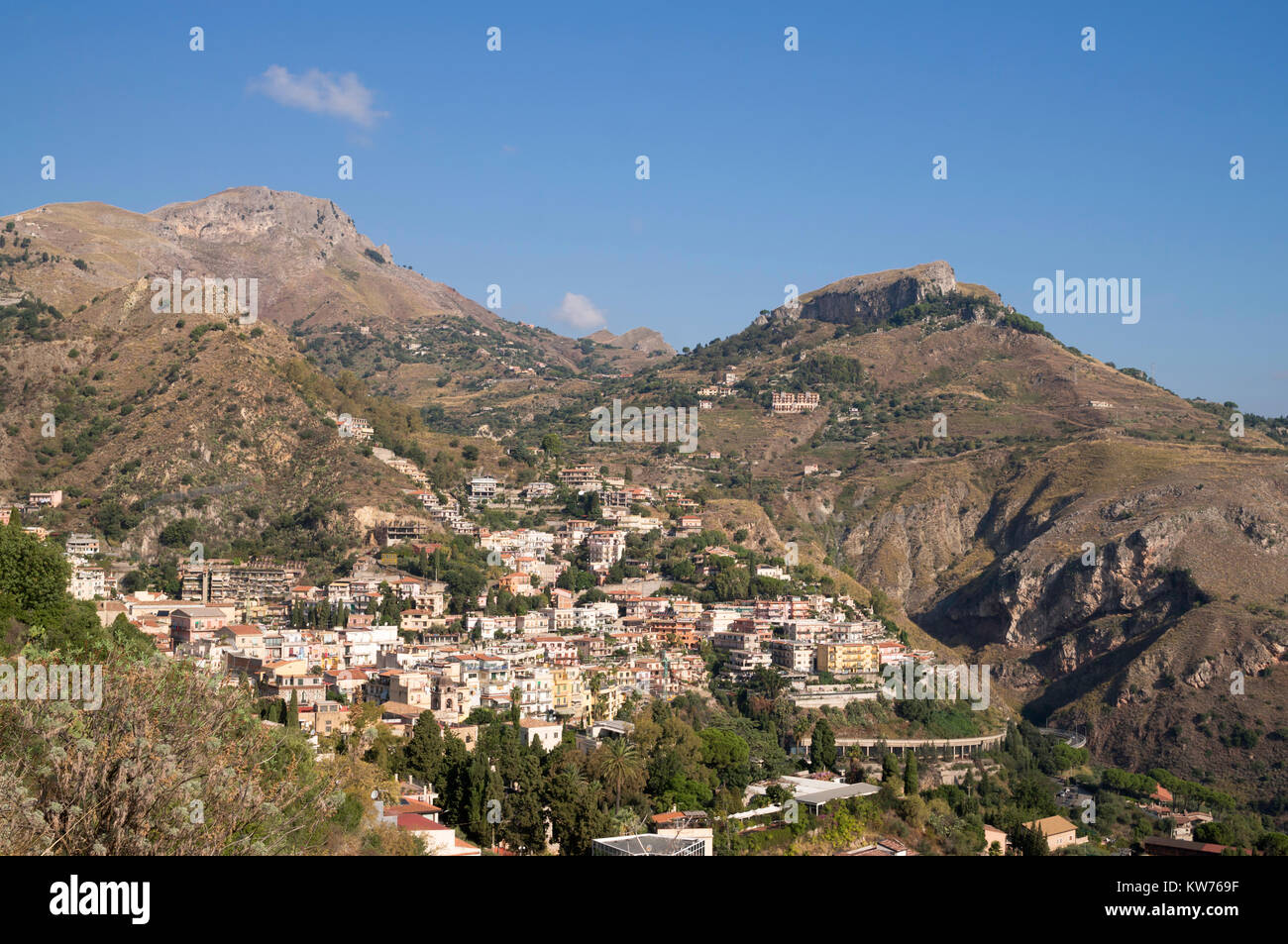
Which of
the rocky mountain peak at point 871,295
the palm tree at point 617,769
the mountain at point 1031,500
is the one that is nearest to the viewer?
the palm tree at point 617,769

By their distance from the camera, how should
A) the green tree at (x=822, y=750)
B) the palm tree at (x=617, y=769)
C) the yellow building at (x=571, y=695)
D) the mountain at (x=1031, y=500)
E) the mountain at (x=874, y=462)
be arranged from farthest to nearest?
the mountain at (x=874, y=462), the mountain at (x=1031, y=500), the yellow building at (x=571, y=695), the green tree at (x=822, y=750), the palm tree at (x=617, y=769)

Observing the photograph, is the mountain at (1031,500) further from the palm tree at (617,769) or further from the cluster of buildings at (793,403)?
the palm tree at (617,769)

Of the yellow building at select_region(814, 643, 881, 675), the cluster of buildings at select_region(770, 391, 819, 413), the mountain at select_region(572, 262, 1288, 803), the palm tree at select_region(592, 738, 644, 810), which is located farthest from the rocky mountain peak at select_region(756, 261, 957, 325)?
the palm tree at select_region(592, 738, 644, 810)

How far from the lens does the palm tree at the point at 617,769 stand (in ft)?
109

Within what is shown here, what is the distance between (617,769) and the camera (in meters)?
33.6

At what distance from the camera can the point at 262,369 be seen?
78125 mm

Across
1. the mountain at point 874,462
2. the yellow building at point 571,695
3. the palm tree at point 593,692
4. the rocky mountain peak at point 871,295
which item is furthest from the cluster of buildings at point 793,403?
the yellow building at point 571,695

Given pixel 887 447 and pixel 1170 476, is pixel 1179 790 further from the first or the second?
pixel 887 447

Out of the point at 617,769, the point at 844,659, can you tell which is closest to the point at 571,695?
the point at 617,769

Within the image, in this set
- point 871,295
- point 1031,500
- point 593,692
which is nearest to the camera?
point 593,692

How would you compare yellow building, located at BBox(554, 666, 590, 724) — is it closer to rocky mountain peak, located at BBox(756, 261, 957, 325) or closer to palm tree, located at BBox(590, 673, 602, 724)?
palm tree, located at BBox(590, 673, 602, 724)

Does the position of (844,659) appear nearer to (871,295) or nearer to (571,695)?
(571,695)

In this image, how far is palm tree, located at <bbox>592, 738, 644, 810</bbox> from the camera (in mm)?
33312
